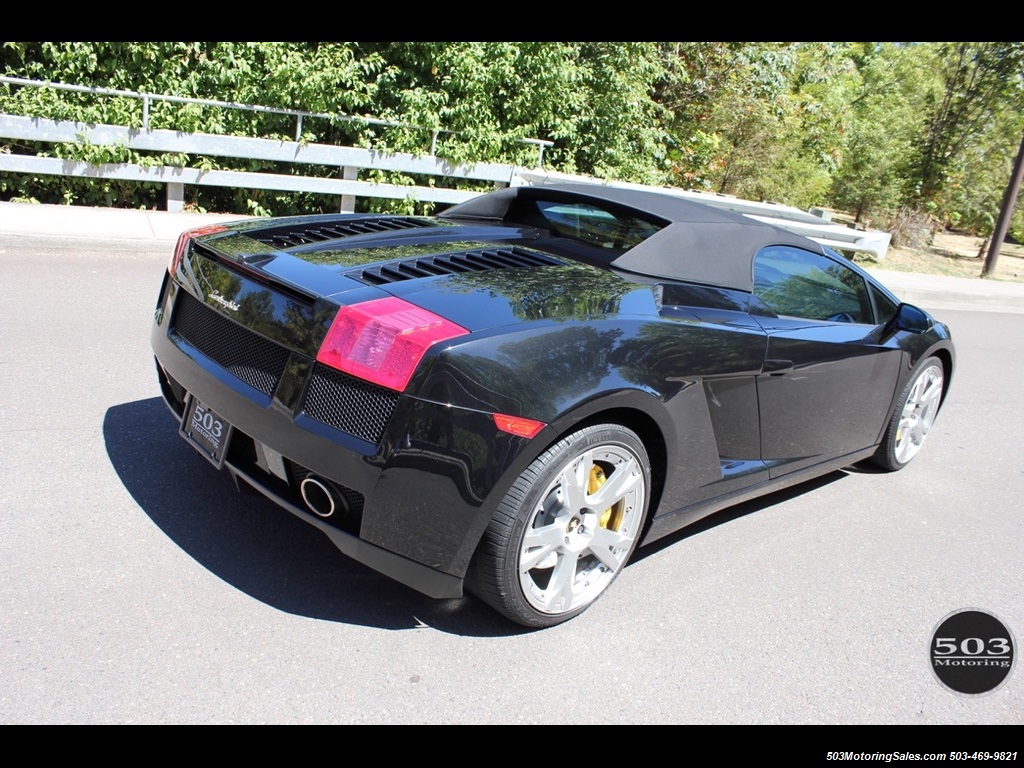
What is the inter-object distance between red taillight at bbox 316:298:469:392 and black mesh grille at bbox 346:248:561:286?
26 centimetres

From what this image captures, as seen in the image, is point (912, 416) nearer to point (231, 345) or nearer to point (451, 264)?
point (451, 264)

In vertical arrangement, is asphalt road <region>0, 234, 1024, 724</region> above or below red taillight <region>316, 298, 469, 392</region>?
below

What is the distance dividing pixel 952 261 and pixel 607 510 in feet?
63.1

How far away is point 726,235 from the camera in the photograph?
393 cm

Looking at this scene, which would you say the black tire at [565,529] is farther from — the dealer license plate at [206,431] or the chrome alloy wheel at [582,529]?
the dealer license plate at [206,431]

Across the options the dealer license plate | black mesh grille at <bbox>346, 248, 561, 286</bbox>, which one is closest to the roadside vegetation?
the dealer license plate

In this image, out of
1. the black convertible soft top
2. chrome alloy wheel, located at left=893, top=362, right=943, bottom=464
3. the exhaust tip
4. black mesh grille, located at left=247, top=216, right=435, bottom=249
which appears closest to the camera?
the exhaust tip

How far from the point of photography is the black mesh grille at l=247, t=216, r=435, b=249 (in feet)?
11.4

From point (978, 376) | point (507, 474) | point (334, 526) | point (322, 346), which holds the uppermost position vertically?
point (322, 346)

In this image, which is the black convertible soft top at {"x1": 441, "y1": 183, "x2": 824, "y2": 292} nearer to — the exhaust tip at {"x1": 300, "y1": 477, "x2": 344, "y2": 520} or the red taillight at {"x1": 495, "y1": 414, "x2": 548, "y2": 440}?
the red taillight at {"x1": 495, "y1": 414, "x2": 548, "y2": 440}

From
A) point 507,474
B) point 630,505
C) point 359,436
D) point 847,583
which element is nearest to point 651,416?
point 630,505

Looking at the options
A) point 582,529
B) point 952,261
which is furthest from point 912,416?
point 952,261

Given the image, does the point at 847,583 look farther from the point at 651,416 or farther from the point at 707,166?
the point at 707,166
